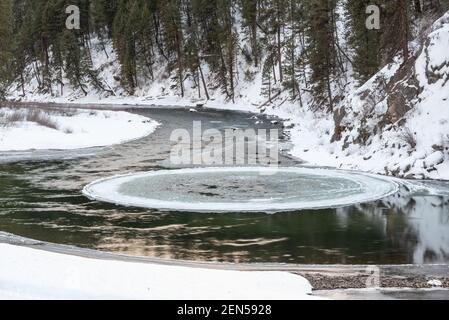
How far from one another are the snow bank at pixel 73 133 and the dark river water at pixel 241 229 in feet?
43.7

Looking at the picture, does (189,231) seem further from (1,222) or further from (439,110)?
(439,110)

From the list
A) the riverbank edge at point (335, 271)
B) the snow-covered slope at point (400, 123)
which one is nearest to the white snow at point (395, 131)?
the snow-covered slope at point (400, 123)

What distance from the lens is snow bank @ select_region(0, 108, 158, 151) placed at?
34844mm

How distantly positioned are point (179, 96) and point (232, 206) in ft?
191

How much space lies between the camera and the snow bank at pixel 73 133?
3484 centimetres

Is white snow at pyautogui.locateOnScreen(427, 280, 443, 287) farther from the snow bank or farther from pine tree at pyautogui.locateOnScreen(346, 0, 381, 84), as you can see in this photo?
pine tree at pyautogui.locateOnScreen(346, 0, 381, 84)

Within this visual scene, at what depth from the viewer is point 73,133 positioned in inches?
1569

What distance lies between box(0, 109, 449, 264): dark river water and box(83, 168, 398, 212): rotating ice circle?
681 mm

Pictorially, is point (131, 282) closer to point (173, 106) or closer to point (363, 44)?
point (363, 44)

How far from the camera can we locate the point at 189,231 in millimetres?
14695

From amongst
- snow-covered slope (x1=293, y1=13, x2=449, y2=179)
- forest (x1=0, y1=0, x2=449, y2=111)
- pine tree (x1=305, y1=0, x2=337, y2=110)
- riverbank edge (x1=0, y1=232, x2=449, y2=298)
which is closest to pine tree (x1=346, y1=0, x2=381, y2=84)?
forest (x1=0, y1=0, x2=449, y2=111)

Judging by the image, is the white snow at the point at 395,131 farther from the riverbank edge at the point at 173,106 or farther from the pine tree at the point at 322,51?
the riverbank edge at the point at 173,106

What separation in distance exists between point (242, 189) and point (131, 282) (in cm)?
1101

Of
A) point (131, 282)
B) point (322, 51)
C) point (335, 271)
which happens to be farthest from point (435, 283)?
point (322, 51)
